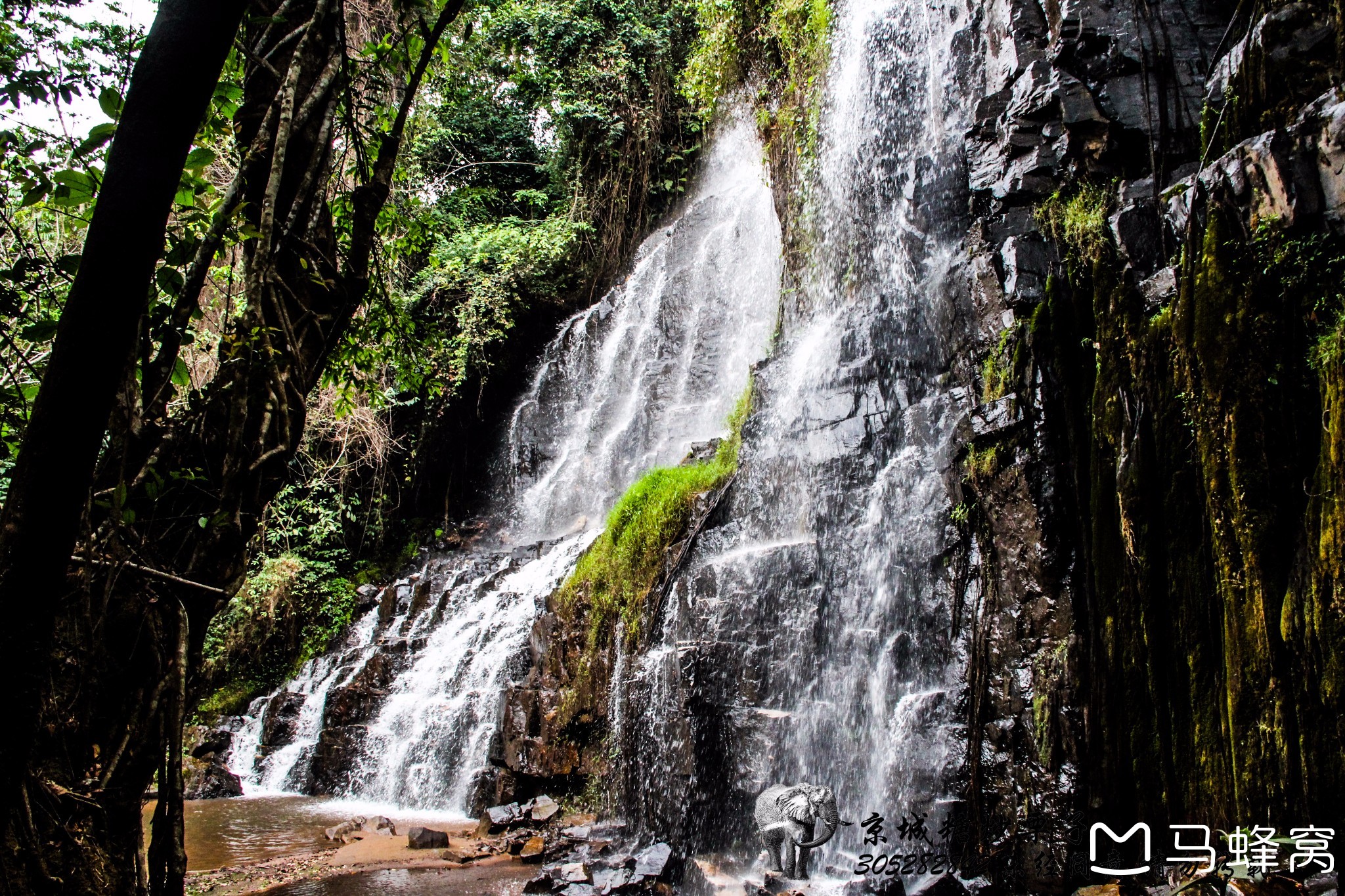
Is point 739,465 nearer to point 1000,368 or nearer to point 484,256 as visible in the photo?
point 1000,368

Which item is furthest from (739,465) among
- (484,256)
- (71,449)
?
(484,256)

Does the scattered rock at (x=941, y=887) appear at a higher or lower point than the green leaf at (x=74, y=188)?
lower

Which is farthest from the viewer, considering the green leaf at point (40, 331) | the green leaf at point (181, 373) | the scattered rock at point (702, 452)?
the scattered rock at point (702, 452)

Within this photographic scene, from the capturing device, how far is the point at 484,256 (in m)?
15.0

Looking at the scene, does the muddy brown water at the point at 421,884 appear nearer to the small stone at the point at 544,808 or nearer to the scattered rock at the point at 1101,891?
the small stone at the point at 544,808

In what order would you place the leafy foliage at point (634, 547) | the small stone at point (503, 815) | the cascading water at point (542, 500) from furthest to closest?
the cascading water at point (542, 500)
the leafy foliage at point (634, 547)
the small stone at point (503, 815)

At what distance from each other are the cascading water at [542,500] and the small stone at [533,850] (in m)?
1.95

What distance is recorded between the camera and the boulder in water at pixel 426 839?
678 centimetres

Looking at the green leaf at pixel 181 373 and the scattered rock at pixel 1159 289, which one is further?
the scattered rock at pixel 1159 289

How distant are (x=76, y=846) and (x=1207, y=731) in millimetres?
4870

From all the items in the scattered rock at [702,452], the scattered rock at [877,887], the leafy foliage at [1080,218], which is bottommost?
the scattered rock at [877,887]

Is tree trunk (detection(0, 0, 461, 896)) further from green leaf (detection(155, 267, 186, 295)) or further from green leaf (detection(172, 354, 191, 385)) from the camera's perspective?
green leaf (detection(155, 267, 186, 295))

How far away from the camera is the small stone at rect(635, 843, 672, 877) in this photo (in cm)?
575

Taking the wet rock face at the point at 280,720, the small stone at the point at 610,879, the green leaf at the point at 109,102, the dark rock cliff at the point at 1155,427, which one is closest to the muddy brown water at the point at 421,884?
the small stone at the point at 610,879
